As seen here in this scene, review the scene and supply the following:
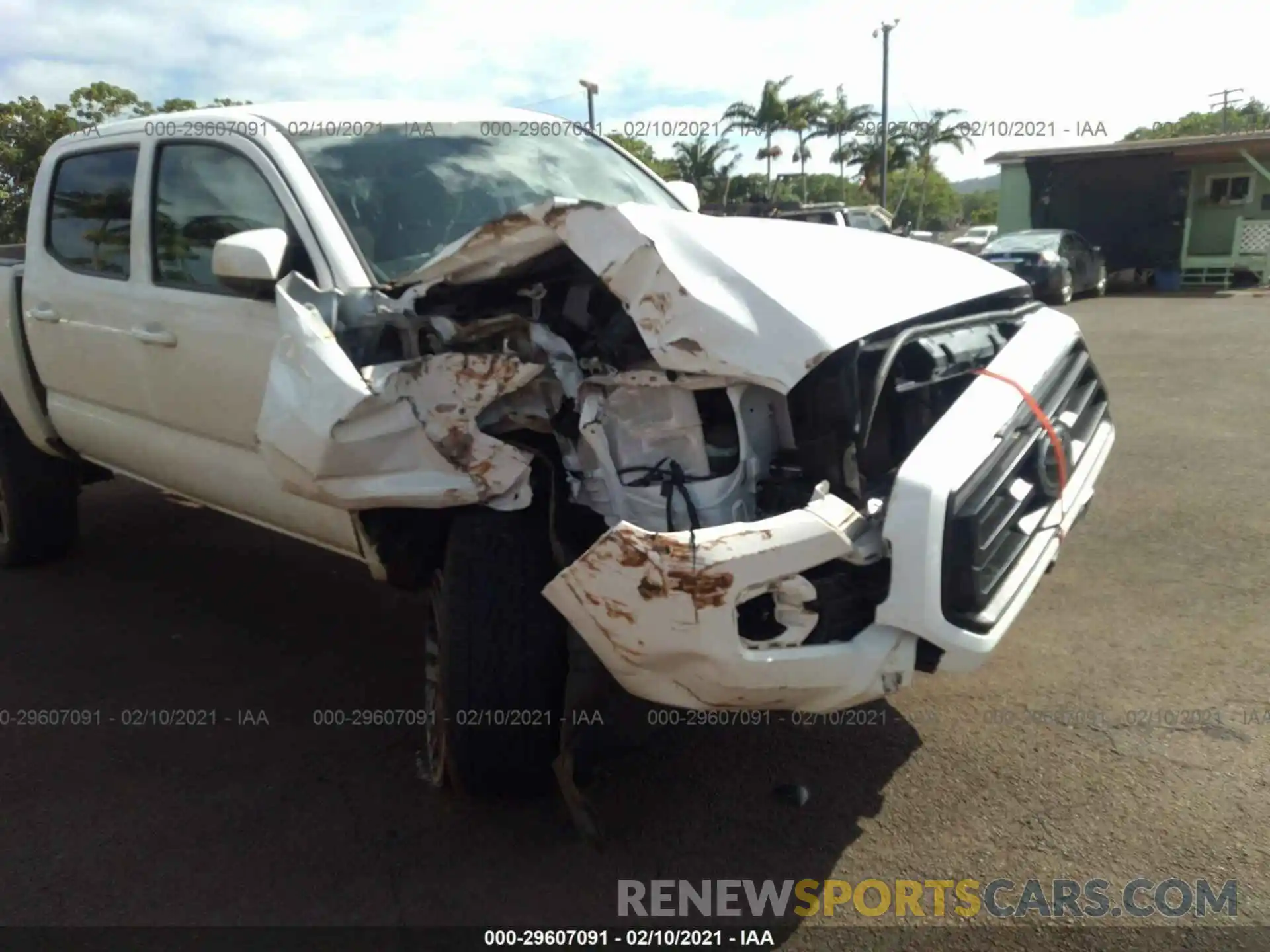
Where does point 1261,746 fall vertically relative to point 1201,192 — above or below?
below

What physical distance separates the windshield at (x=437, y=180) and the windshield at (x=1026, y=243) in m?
14.8

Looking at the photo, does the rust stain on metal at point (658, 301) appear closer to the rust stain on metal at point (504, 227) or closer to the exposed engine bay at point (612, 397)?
the exposed engine bay at point (612, 397)

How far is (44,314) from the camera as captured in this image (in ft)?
14.8

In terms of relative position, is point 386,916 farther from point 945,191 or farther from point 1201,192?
point 945,191

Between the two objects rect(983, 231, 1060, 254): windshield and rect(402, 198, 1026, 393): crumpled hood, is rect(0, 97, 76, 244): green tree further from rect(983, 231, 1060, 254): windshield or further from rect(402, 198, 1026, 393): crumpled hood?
rect(402, 198, 1026, 393): crumpled hood

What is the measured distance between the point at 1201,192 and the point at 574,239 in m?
24.8

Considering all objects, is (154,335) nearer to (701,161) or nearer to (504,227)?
(504,227)

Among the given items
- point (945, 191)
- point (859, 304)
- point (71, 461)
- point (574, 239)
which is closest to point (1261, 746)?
point (859, 304)

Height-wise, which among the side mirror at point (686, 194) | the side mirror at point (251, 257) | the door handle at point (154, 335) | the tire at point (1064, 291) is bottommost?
the tire at point (1064, 291)

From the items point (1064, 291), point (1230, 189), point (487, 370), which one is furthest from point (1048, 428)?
point (1230, 189)

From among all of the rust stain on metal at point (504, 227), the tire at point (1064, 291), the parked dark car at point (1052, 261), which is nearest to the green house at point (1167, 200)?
the parked dark car at point (1052, 261)

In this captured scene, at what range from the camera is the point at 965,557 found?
2318 millimetres

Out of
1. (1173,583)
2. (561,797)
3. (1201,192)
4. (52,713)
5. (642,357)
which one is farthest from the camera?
(1201,192)

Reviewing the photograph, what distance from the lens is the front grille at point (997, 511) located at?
7.61 feet
